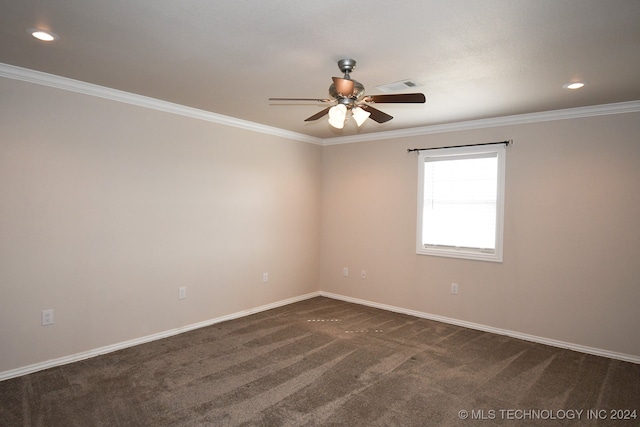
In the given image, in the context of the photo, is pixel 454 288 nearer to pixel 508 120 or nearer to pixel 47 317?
pixel 508 120

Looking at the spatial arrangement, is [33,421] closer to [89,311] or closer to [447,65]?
[89,311]

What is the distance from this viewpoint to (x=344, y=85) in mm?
2336

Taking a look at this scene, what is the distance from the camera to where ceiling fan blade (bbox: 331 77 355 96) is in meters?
2.31

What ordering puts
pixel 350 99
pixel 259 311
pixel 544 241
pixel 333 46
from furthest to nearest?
pixel 259 311
pixel 544 241
pixel 350 99
pixel 333 46

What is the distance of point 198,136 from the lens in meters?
4.26

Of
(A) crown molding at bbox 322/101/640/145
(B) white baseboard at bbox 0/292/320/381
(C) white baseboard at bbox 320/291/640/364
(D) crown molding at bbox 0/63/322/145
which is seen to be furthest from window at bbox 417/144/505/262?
(B) white baseboard at bbox 0/292/320/381

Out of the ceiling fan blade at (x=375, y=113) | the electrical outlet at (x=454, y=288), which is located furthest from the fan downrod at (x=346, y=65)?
the electrical outlet at (x=454, y=288)

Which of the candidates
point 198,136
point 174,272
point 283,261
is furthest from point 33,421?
point 283,261

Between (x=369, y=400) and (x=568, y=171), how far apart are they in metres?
3.13

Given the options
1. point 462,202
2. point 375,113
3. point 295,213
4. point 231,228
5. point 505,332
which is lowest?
point 505,332

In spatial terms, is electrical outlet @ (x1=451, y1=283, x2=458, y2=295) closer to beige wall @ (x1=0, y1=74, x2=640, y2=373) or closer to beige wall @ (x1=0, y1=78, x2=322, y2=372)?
beige wall @ (x1=0, y1=74, x2=640, y2=373)


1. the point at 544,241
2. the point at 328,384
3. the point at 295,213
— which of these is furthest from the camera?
the point at 295,213

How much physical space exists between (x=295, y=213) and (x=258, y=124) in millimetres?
1432

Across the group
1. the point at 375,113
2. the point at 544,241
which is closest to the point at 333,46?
the point at 375,113
